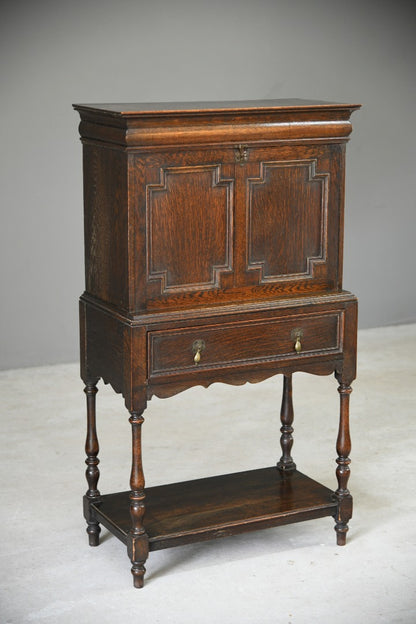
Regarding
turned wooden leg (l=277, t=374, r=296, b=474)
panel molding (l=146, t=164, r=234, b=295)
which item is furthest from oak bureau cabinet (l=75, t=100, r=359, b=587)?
turned wooden leg (l=277, t=374, r=296, b=474)

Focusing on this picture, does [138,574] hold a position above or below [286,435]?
below

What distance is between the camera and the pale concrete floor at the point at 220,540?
3.73m

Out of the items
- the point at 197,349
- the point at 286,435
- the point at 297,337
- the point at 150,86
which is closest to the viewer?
the point at 197,349

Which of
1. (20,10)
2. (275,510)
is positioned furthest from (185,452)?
(20,10)

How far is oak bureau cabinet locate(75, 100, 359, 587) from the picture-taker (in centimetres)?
363

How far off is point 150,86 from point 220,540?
3.34 metres

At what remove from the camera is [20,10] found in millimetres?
6230

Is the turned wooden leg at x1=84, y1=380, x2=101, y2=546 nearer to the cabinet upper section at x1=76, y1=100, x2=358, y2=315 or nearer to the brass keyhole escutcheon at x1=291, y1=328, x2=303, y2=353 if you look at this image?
the cabinet upper section at x1=76, y1=100, x2=358, y2=315

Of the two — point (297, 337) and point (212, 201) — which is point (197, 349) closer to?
point (297, 337)

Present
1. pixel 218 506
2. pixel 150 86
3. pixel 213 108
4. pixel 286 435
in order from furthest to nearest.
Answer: pixel 150 86 → pixel 286 435 → pixel 218 506 → pixel 213 108

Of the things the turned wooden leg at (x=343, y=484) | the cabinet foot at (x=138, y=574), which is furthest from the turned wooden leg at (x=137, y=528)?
the turned wooden leg at (x=343, y=484)

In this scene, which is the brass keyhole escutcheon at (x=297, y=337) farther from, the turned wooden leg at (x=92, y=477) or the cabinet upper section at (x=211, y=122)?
the turned wooden leg at (x=92, y=477)

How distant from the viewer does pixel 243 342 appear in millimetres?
3842

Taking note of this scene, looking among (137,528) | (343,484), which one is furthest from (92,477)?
(343,484)
